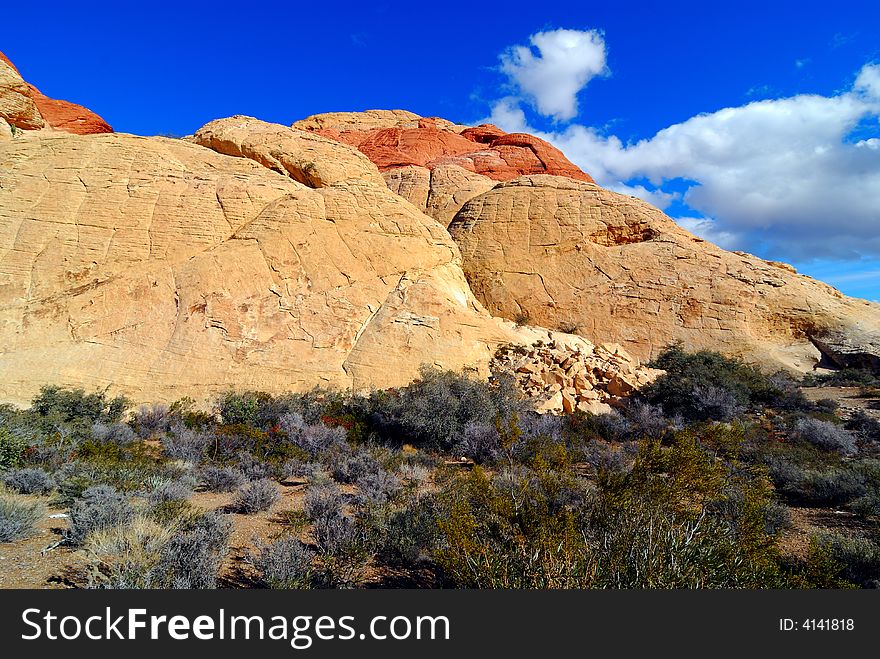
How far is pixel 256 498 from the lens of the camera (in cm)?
676

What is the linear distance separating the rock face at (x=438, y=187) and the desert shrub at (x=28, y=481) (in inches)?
801

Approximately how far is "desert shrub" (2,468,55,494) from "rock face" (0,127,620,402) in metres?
5.24

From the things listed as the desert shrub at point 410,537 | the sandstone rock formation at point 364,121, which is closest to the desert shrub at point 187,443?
the desert shrub at point 410,537

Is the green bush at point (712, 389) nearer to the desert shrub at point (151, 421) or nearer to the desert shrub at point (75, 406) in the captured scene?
the desert shrub at point (151, 421)

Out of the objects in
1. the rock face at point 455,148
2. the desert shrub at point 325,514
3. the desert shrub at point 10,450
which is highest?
the rock face at point 455,148

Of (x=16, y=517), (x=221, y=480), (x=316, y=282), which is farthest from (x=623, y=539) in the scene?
(x=316, y=282)

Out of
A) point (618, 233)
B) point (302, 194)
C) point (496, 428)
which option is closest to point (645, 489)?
point (496, 428)

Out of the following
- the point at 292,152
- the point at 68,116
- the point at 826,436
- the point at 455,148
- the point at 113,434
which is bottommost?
the point at 113,434

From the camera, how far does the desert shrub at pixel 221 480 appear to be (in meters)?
7.72

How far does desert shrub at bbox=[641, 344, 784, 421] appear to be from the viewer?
42.6 ft

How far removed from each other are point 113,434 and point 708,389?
49.2 feet

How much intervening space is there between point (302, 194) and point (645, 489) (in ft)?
49.9

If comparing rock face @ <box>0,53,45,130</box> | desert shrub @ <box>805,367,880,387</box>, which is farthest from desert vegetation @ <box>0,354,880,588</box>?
rock face @ <box>0,53,45,130</box>

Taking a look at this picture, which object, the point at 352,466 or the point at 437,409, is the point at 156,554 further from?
the point at 437,409
